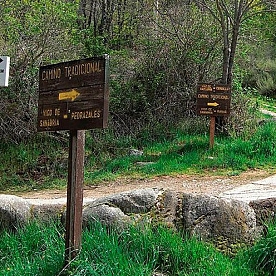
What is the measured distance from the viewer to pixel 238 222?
15.1 ft

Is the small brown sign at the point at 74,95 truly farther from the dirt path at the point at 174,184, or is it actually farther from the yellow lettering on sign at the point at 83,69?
the dirt path at the point at 174,184

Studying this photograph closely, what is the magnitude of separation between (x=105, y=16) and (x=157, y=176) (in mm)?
9623

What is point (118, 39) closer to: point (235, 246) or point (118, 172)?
point (118, 172)

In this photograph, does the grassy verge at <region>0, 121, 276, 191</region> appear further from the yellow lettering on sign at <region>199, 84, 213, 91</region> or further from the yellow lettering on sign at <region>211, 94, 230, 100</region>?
the yellow lettering on sign at <region>199, 84, 213, 91</region>

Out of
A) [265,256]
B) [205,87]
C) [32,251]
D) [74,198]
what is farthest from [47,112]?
[205,87]

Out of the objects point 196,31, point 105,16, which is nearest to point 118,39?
point 105,16

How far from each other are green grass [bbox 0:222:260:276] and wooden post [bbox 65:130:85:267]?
0.09 meters

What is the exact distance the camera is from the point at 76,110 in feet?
13.4

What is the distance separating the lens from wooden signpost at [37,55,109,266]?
12.9ft

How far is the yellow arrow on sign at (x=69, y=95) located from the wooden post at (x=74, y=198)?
266 mm

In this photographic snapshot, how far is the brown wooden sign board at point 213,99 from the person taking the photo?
10383 millimetres

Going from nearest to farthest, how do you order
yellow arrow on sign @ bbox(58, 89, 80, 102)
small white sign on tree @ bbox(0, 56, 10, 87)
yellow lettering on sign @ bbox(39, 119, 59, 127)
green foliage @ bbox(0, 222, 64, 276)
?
green foliage @ bbox(0, 222, 64, 276)
yellow arrow on sign @ bbox(58, 89, 80, 102)
yellow lettering on sign @ bbox(39, 119, 59, 127)
small white sign on tree @ bbox(0, 56, 10, 87)

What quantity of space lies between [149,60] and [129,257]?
9.72 m

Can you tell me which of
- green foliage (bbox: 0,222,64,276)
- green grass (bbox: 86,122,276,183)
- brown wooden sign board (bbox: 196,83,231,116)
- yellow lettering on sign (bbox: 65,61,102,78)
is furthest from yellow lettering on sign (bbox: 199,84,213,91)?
yellow lettering on sign (bbox: 65,61,102,78)
